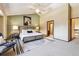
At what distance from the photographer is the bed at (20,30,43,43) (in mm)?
3714

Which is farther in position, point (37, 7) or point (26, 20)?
point (37, 7)

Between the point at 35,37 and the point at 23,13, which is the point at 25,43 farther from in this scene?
the point at 23,13

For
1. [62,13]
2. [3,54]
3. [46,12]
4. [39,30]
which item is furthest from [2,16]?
[62,13]

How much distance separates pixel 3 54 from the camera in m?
3.04

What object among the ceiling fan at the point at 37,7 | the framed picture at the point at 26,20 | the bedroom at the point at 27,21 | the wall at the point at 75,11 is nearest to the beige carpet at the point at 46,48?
the bedroom at the point at 27,21

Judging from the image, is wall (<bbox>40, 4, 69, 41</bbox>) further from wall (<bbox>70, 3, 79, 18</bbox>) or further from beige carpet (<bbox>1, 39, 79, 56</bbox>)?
beige carpet (<bbox>1, 39, 79, 56</bbox>)

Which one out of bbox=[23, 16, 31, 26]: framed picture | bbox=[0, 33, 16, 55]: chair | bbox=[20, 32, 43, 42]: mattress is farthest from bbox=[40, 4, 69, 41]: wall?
bbox=[0, 33, 16, 55]: chair

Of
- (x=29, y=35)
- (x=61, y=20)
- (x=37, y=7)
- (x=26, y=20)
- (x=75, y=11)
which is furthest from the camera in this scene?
(x=61, y=20)

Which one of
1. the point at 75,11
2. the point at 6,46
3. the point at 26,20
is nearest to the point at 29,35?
the point at 26,20

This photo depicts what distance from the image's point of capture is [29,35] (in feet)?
12.9

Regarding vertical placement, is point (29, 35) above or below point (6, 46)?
above

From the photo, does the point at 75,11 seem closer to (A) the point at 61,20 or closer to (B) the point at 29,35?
(A) the point at 61,20

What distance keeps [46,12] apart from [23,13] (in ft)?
4.64

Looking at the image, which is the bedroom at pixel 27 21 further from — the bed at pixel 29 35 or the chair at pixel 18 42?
the chair at pixel 18 42
